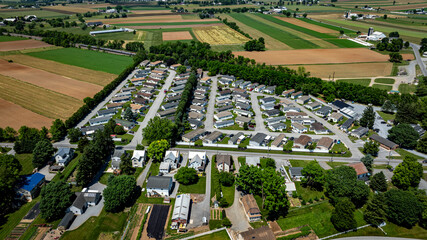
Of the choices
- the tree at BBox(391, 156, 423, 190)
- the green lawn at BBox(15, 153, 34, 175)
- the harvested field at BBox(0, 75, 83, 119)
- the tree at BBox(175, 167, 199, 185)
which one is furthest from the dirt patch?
the tree at BBox(391, 156, 423, 190)

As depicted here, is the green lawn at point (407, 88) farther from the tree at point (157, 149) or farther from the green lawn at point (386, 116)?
the tree at point (157, 149)

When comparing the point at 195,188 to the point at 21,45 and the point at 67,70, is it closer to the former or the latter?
the point at 67,70

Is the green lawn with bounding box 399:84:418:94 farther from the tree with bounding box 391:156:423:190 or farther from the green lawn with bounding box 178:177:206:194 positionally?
the green lawn with bounding box 178:177:206:194

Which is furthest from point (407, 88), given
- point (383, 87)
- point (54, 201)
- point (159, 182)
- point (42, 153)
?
point (42, 153)

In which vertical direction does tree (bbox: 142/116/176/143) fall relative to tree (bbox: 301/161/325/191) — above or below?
above

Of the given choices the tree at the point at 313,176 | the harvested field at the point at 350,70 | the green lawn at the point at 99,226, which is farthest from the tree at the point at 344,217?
the harvested field at the point at 350,70

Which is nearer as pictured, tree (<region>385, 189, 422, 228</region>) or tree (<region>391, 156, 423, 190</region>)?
tree (<region>385, 189, 422, 228</region>)
